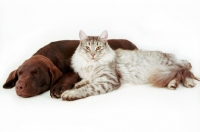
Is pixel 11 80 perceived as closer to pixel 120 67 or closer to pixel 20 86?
pixel 20 86

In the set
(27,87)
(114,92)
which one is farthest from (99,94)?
(27,87)

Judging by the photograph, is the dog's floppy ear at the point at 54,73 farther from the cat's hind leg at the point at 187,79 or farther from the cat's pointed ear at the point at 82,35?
the cat's hind leg at the point at 187,79

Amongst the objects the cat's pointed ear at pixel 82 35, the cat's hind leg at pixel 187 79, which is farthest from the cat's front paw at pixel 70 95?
the cat's hind leg at pixel 187 79

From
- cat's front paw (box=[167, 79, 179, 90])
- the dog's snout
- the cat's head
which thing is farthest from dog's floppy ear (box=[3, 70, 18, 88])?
cat's front paw (box=[167, 79, 179, 90])

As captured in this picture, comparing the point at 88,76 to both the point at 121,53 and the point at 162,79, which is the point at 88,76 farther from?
the point at 162,79

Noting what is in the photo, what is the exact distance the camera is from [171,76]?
297cm

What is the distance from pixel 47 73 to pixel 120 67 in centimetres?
77

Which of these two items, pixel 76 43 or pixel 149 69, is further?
pixel 76 43

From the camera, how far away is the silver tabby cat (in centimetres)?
295

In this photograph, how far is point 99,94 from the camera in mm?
2770

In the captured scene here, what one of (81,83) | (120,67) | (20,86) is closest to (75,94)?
(81,83)

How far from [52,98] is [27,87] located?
0.24 meters

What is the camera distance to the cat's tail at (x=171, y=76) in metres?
2.94

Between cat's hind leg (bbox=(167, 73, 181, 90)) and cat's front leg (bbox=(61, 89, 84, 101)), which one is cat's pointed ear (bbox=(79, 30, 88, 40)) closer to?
cat's front leg (bbox=(61, 89, 84, 101))
